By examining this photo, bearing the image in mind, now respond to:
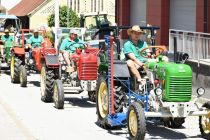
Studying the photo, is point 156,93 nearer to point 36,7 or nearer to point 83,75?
point 83,75

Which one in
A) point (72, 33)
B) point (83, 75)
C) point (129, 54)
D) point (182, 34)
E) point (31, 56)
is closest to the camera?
point (129, 54)

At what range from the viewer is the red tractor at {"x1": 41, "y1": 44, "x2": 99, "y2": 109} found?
13.7 m

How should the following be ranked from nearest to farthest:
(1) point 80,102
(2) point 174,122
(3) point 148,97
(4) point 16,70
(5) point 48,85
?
(3) point 148,97, (2) point 174,122, (5) point 48,85, (1) point 80,102, (4) point 16,70

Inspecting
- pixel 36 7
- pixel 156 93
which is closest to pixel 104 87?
pixel 156 93

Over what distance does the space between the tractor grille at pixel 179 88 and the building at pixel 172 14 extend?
35.3ft

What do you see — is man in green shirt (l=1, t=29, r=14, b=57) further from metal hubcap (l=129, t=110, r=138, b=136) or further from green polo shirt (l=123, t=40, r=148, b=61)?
metal hubcap (l=129, t=110, r=138, b=136)

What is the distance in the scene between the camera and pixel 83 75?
1380cm

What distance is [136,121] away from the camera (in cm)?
964

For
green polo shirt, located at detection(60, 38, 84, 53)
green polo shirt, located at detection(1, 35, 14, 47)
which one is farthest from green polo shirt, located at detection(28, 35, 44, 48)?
green polo shirt, located at detection(60, 38, 84, 53)

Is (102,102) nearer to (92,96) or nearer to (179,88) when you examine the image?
(179,88)

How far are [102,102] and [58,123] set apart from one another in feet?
3.34

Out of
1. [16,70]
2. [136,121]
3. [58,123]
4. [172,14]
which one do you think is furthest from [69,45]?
[172,14]

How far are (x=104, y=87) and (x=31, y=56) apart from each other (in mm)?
8210

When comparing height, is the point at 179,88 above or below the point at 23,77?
above
